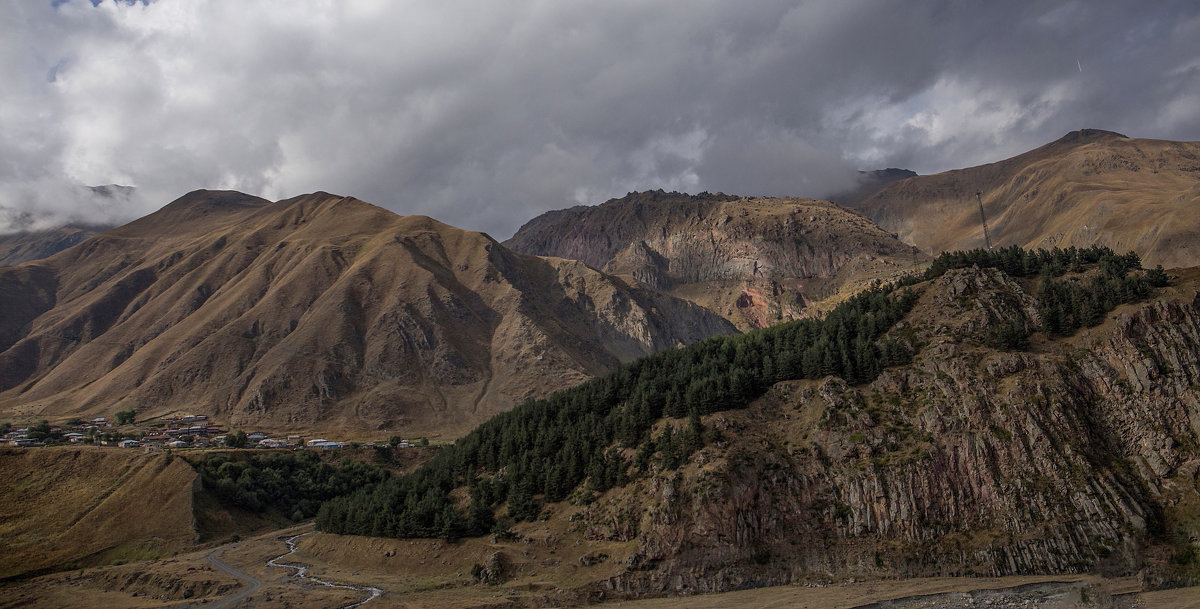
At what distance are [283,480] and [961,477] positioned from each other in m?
118

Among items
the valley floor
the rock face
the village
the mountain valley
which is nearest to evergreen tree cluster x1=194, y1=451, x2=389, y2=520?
the village

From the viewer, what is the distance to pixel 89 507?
109 meters

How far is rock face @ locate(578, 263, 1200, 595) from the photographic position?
66.3m

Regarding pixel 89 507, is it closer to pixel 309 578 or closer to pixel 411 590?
pixel 309 578

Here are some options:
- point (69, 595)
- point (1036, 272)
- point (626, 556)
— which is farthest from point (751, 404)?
point (69, 595)

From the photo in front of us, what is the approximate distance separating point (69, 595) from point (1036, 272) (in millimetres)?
126022

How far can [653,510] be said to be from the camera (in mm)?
76062

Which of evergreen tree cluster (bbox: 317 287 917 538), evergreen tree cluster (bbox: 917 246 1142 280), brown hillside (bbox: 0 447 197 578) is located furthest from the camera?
brown hillside (bbox: 0 447 197 578)

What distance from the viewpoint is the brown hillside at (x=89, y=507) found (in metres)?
98.6

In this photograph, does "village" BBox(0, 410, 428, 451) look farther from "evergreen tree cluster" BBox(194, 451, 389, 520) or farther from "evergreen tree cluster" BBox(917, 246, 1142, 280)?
"evergreen tree cluster" BBox(917, 246, 1142, 280)

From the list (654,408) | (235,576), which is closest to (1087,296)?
(654,408)

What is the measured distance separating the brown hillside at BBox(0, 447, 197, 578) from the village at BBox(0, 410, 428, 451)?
1334 centimetres

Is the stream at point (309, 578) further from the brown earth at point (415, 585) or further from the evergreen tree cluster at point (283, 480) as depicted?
the evergreen tree cluster at point (283, 480)

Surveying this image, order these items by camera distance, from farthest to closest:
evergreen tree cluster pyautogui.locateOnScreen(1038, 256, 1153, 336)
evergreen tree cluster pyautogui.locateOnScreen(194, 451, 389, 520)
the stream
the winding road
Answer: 1. evergreen tree cluster pyautogui.locateOnScreen(194, 451, 389, 520)
2. evergreen tree cluster pyautogui.locateOnScreen(1038, 256, 1153, 336)
3. the winding road
4. the stream
